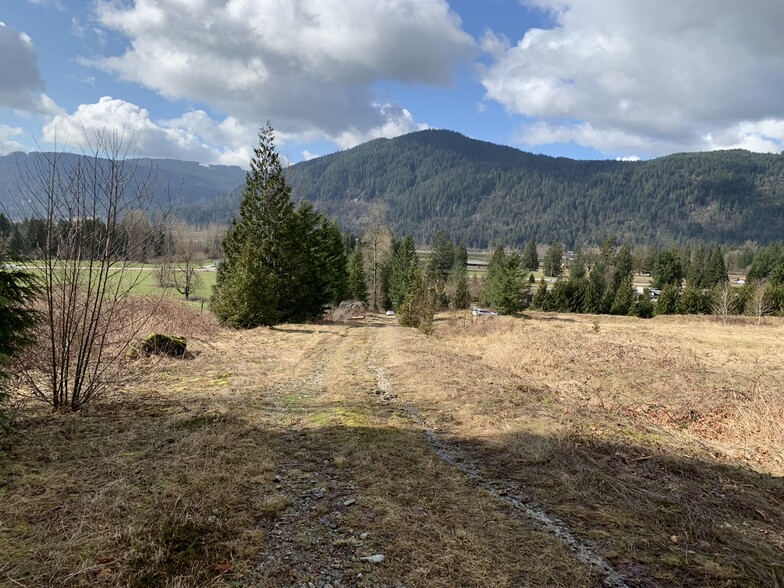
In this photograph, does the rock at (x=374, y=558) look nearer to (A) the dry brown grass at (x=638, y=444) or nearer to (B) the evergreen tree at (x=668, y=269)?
(A) the dry brown grass at (x=638, y=444)

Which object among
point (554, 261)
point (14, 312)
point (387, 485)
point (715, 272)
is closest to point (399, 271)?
point (14, 312)

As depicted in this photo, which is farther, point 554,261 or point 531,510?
point 554,261

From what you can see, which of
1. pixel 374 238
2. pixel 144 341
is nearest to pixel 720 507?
pixel 144 341

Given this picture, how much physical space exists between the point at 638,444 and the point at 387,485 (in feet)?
16.9

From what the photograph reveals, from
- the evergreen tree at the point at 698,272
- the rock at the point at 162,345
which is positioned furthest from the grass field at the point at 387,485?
the evergreen tree at the point at 698,272

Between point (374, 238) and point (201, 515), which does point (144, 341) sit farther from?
point (374, 238)

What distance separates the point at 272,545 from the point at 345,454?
2.55 metres

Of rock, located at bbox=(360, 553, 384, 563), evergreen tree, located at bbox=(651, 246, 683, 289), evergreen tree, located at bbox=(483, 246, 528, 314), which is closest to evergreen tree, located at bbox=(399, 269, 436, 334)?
rock, located at bbox=(360, 553, 384, 563)

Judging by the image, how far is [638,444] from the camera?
7.43 meters

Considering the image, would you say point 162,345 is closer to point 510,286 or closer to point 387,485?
point 387,485

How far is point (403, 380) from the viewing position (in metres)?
12.4

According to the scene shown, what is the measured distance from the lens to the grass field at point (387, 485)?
354 cm

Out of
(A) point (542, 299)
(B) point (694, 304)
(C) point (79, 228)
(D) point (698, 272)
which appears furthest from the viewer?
(D) point (698, 272)

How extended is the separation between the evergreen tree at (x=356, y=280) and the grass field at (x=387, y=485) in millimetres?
41794
